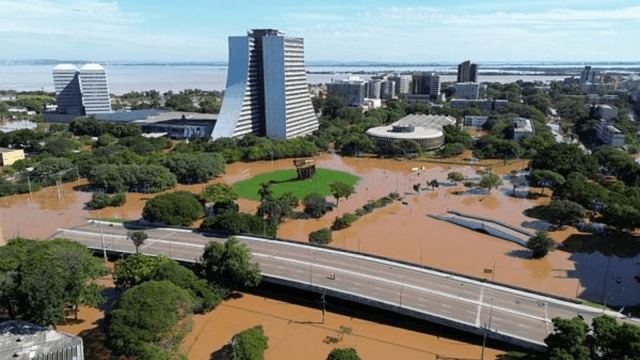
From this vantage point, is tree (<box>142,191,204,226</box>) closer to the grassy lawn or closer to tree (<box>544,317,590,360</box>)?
the grassy lawn

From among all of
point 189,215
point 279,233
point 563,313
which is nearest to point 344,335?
point 563,313

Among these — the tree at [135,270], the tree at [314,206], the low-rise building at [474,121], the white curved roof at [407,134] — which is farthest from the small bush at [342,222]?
the low-rise building at [474,121]

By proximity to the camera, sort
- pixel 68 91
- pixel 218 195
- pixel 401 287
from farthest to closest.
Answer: pixel 68 91, pixel 218 195, pixel 401 287

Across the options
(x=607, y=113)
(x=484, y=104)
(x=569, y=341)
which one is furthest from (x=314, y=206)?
(x=484, y=104)

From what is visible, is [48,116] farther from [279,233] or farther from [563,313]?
[563,313]

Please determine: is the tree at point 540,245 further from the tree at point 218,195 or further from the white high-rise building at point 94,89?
the white high-rise building at point 94,89

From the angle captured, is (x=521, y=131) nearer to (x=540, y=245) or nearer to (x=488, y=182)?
(x=488, y=182)

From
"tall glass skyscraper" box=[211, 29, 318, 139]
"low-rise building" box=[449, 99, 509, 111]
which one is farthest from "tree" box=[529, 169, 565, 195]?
"low-rise building" box=[449, 99, 509, 111]
